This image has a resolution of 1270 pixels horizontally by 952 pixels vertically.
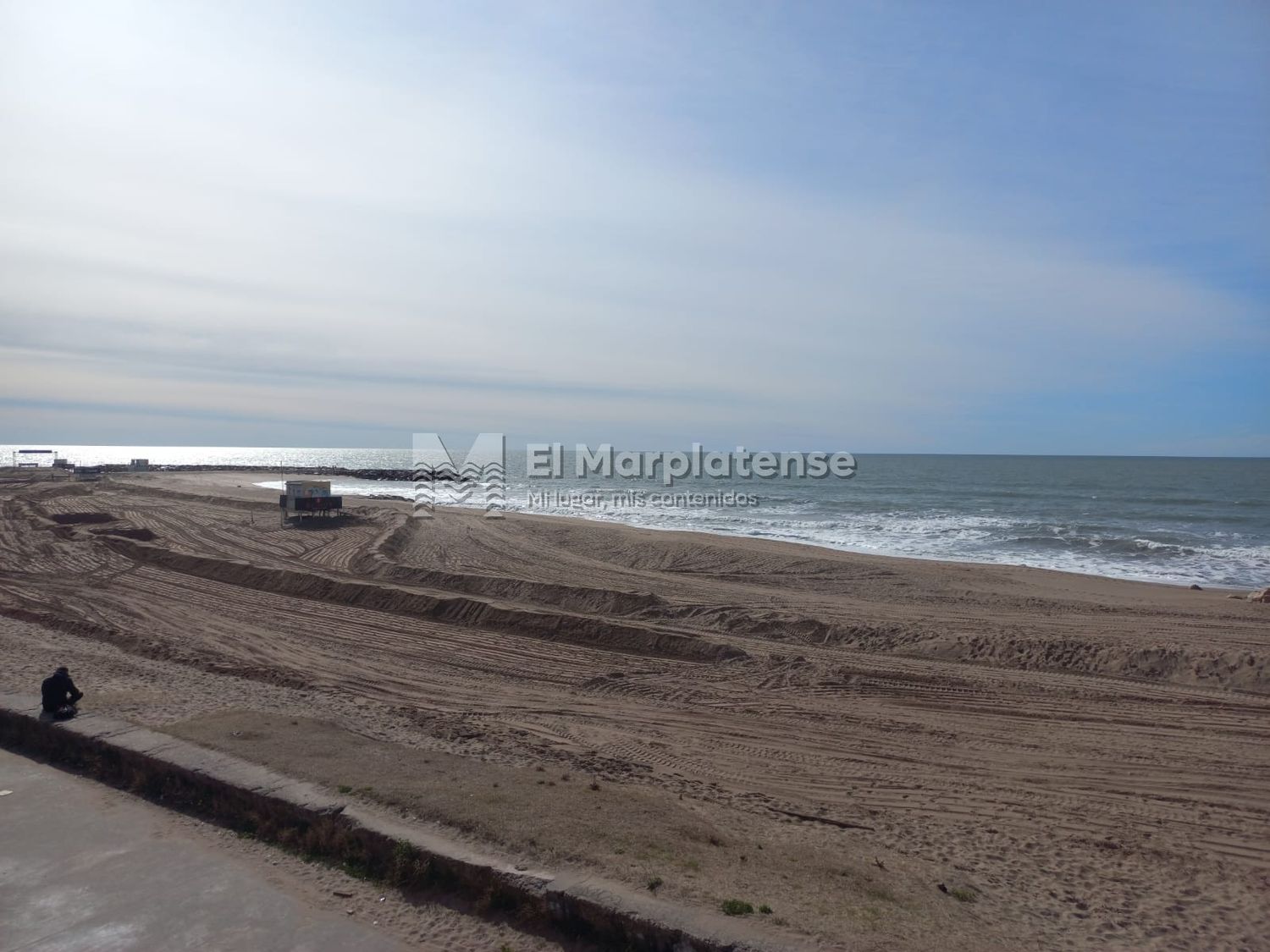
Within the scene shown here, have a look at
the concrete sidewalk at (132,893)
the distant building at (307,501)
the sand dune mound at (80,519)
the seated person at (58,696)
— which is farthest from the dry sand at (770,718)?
the distant building at (307,501)

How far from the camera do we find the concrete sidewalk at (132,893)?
4.41 metres

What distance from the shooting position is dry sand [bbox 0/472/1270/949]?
5336mm

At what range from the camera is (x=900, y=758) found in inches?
328

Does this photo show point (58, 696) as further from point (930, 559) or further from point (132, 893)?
point (930, 559)

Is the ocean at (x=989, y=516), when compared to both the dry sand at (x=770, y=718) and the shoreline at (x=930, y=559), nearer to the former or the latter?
the shoreline at (x=930, y=559)

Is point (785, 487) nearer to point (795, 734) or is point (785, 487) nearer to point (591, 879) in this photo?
point (795, 734)

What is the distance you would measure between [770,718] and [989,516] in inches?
1464

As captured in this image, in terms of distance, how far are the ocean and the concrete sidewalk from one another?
25418mm

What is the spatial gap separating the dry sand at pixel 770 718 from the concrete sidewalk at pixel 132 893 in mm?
1047

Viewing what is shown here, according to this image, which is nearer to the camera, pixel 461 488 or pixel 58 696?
pixel 58 696

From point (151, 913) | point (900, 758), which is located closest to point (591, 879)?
point (151, 913)

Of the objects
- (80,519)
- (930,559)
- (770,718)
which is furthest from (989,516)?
(80,519)

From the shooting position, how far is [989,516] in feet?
140

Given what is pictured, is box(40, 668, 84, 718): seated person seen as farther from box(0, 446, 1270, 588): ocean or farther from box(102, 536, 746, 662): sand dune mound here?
box(0, 446, 1270, 588): ocean
